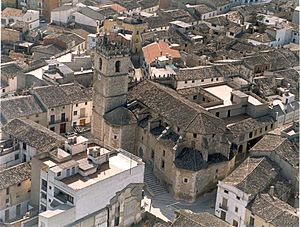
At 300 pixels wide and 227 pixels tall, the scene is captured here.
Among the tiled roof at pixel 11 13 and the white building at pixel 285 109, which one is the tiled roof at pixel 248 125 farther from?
the tiled roof at pixel 11 13

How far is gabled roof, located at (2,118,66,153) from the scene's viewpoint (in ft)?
117

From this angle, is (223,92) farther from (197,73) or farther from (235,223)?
(235,223)

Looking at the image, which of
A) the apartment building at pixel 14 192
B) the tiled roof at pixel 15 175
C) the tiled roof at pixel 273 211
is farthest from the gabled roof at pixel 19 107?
the tiled roof at pixel 273 211

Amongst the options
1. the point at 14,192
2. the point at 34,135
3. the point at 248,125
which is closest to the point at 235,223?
the point at 248,125

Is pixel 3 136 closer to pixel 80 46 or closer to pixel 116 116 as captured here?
pixel 116 116

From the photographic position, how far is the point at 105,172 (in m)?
32.5

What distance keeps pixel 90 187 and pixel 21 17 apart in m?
36.3

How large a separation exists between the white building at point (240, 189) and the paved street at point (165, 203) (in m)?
1.54

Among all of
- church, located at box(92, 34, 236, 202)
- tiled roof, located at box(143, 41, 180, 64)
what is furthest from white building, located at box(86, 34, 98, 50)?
church, located at box(92, 34, 236, 202)

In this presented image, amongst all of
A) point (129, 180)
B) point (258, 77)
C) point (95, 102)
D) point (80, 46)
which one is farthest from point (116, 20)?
point (129, 180)

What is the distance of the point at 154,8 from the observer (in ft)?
235

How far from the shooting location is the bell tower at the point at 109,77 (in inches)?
1495

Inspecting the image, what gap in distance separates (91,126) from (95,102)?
216cm

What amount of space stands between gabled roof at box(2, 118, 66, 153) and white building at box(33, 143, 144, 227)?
7.31ft
